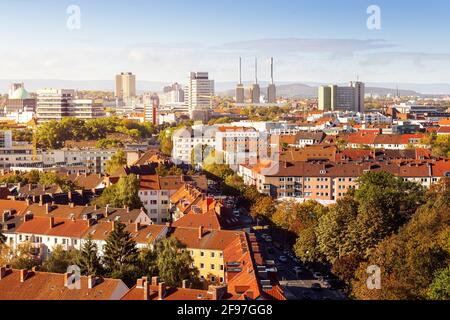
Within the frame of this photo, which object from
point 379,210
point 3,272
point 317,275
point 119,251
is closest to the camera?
point 3,272

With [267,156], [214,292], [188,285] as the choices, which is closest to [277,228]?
[188,285]

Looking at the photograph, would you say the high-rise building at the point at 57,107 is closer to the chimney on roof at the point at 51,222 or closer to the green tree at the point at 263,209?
the green tree at the point at 263,209

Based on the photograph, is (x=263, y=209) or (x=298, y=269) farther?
(x=263, y=209)

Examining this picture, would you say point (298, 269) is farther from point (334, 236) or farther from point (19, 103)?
point (19, 103)

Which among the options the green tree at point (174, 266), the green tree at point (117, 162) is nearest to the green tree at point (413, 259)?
the green tree at point (174, 266)

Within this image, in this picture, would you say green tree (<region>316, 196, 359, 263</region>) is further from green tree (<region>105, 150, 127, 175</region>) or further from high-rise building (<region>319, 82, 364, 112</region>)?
high-rise building (<region>319, 82, 364, 112</region>)

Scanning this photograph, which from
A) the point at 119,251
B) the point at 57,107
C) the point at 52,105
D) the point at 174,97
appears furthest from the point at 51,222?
the point at 174,97

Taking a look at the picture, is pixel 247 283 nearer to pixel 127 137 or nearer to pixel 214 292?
pixel 214 292
